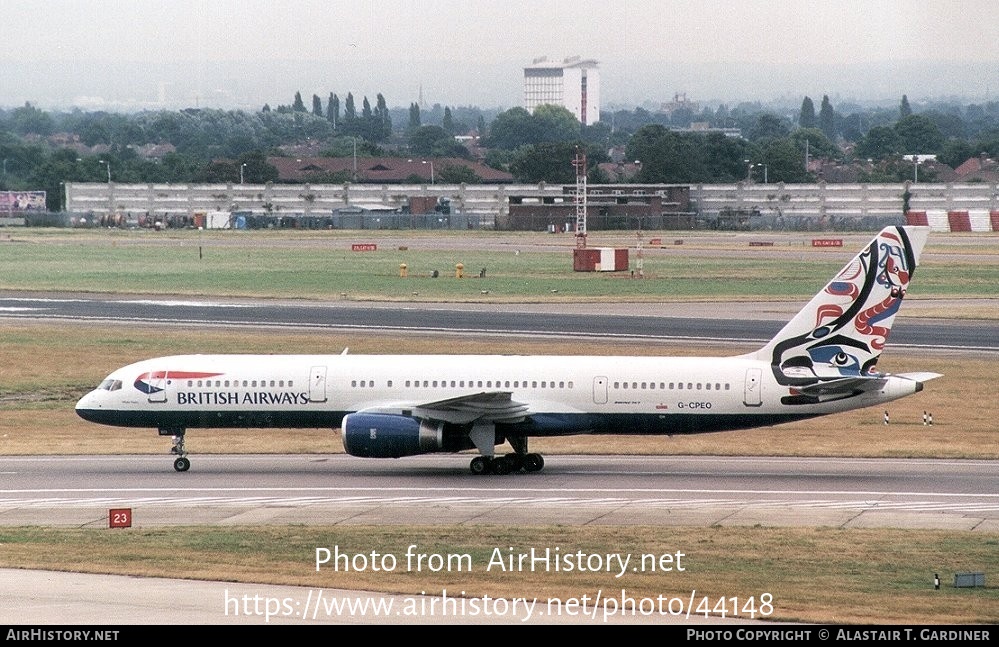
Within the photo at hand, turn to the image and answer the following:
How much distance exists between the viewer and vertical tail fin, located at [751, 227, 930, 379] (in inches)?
1866

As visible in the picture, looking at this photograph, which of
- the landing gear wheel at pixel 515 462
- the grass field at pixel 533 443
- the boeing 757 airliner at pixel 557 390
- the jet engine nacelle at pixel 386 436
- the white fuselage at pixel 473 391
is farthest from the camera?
the landing gear wheel at pixel 515 462

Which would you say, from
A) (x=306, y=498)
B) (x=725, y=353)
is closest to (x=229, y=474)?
(x=306, y=498)

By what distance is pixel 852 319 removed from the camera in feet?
155

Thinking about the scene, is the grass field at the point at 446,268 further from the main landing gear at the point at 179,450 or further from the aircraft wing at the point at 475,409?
the aircraft wing at the point at 475,409

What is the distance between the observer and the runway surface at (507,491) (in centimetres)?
3944

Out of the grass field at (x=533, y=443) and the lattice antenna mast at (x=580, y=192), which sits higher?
the lattice antenna mast at (x=580, y=192)

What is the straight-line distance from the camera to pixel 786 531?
3706 centimetres

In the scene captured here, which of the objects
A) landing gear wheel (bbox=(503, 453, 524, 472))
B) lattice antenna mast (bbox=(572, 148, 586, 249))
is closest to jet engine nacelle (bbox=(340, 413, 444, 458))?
landing gear wheel (bbox=(503, 453, 524, 472))

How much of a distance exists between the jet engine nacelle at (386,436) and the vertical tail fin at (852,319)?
11.7m

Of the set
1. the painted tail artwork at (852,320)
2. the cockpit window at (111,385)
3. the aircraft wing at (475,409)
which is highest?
the painted tail artwork at (852,320)

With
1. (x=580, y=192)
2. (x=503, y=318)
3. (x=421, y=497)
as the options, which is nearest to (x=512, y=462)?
(x=421, y=497)

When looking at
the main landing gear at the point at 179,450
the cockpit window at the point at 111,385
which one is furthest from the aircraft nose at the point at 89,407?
the main landing gear at the point at 179,450

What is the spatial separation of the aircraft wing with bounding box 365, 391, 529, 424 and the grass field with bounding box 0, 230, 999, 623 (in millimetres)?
5844

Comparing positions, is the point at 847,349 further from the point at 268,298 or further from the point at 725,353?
the point at 268,298
